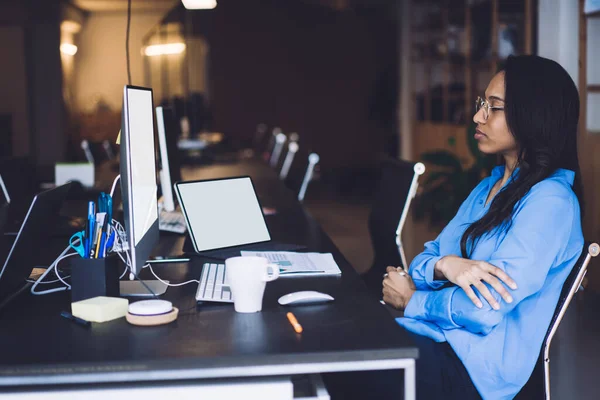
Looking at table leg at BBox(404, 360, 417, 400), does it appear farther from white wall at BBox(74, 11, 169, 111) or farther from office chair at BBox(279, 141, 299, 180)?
white wall at BBox(74, 11, 169, 111)

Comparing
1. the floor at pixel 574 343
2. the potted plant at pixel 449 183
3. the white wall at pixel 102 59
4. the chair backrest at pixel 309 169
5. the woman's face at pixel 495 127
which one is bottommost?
the floor at pixel 574 343

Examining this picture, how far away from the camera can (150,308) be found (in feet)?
5.24

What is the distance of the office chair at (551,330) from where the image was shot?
1838 mm

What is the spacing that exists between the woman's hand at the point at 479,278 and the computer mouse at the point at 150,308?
2.36 ft

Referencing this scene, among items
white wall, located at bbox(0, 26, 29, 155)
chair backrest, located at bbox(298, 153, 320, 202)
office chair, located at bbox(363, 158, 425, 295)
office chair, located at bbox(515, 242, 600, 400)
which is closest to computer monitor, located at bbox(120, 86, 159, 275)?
office chair, located at bbox(515, 242, 600, 400)

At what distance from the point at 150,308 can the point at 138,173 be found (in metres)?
0.34

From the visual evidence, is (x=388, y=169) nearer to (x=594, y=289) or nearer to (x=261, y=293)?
(x=261, y=293)

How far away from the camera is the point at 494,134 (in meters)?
1.99

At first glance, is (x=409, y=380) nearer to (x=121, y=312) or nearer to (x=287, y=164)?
(x=121, y=312)

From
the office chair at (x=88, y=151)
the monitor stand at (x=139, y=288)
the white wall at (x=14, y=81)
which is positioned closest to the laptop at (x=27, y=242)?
the monitor stand at (x=139, y=288)

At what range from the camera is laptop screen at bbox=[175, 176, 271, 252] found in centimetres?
243

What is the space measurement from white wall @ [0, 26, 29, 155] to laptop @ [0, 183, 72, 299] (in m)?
6.75

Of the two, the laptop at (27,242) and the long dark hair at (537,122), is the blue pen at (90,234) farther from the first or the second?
the long dark hair at (537,122)

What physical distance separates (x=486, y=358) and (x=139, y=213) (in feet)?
2.99
